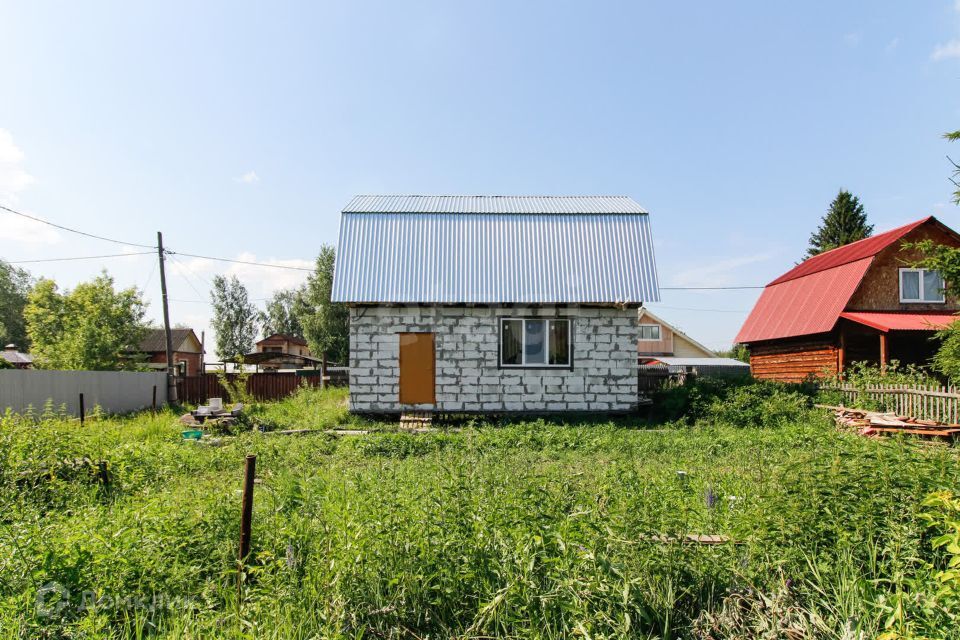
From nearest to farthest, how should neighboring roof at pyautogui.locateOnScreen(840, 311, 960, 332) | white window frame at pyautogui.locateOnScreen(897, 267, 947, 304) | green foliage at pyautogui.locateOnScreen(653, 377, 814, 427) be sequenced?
green foliage at pyautogui.locateOnScreen(653, 377, 814, 427) → neighboring roof at pyautogui.locateOnScreen(840, 311, 960, 332) → white window frame at pyautogui.locateOnScreen(897, 267, 947, 304)

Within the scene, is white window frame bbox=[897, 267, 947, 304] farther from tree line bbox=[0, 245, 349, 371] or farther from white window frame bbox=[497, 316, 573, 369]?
tree line bbox=[0, 245, 349, 371]

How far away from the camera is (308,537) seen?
12.7 feet

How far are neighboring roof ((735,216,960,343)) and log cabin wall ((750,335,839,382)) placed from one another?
2.14 ft

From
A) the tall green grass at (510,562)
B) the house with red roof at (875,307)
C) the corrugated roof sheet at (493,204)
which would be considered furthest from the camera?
the house with red roof at (875,307)

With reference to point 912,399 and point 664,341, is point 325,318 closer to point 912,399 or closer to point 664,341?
point 664,341

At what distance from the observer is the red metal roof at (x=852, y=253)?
2015 centimetres

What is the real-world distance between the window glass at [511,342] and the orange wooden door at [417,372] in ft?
6.32

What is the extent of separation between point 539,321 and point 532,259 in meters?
1.97

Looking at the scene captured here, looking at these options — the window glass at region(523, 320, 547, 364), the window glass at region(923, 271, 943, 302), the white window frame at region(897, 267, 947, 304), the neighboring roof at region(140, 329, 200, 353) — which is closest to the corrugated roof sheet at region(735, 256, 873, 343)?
the white window frame at region(897, 267, 947, 304)

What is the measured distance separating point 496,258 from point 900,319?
1505cm

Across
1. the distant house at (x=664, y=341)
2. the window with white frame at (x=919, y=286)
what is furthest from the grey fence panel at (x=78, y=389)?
the distant house at (x=664, y=341)

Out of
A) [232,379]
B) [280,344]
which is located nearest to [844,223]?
[232,379]

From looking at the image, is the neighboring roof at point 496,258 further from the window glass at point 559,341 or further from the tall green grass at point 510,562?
the tall green grass at point 510,562

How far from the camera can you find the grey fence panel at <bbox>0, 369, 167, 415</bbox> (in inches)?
611
